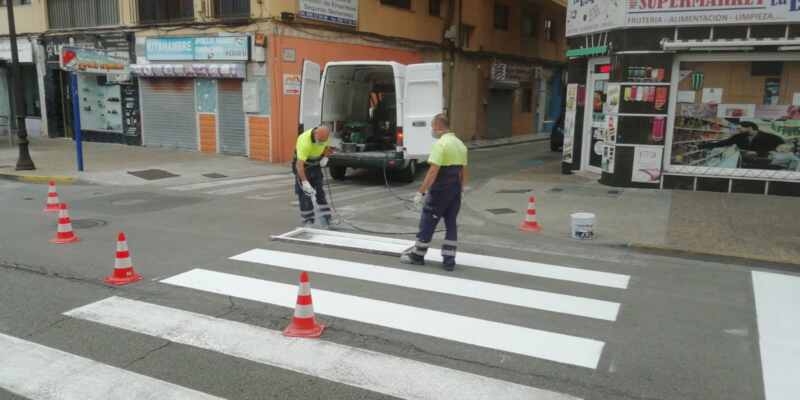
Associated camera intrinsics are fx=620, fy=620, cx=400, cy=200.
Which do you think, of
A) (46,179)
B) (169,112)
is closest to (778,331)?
(46,179)

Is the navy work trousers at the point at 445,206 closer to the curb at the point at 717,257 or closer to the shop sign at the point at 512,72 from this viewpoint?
the curb at the point at 717,257

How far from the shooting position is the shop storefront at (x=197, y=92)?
17.8 metres

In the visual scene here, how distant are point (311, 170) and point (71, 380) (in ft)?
17.4

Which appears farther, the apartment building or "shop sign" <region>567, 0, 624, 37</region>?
the apartment building

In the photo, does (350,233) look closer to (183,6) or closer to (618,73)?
(618,73)

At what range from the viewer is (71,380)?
4.34 meters

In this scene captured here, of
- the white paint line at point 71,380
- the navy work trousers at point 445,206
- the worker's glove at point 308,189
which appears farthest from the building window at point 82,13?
the white paint line at point 71,380

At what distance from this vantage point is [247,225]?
31.3ft

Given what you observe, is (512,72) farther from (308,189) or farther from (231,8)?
(308,189)

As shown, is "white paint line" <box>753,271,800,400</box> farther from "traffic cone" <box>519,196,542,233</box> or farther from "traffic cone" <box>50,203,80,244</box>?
"traffic cone" <box>50,203,80,244</box>

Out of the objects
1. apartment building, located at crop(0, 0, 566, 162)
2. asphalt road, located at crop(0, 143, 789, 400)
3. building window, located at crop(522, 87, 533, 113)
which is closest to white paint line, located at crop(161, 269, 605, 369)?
asphalt road, located at crop(0, 143, 789, 400)

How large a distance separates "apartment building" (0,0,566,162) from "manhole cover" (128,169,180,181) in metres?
2.92

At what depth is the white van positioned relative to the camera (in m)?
13.6

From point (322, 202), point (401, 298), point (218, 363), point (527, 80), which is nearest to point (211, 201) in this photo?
point (322, 202)
